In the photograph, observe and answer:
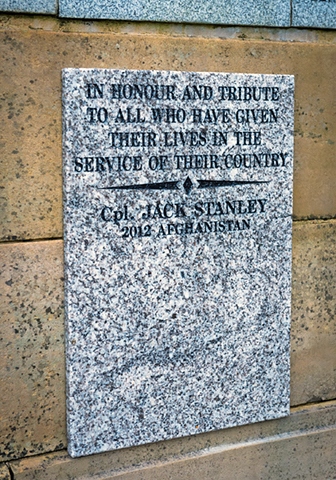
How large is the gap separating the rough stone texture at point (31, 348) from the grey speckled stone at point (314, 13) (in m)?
1.82

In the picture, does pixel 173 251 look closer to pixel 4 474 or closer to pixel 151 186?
pixel 151 186

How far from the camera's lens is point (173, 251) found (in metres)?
3.74

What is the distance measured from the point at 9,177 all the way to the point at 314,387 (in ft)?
7.26

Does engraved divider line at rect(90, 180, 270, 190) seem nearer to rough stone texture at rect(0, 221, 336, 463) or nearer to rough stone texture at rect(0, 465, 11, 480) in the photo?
rough stone texture at rect(0, 221, 336, 463)

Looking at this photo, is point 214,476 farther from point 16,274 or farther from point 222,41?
point 222,41

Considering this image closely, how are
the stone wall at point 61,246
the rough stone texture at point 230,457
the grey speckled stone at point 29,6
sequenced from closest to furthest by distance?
the grey speckled stone at point 29,6 < the stone wall at point 61,246 < the rough stone texture at point 230,457

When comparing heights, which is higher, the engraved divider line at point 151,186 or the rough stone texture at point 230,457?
the engraved divider line at point 151,186

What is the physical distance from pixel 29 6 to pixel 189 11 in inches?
32.7

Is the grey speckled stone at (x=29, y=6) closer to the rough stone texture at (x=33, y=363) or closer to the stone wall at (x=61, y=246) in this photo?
the stone wall at (x=61, y=246)

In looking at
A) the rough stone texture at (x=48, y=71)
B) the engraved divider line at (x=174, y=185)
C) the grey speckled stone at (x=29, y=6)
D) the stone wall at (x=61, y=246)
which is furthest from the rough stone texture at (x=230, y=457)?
the grey speckled stone at (x=29, y=6)

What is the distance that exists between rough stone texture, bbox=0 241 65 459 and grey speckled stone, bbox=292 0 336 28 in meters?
1.82

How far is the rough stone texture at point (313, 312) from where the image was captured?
418cm

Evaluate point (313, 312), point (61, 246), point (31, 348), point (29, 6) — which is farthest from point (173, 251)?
point (29, 6)

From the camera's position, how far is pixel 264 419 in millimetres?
4105
